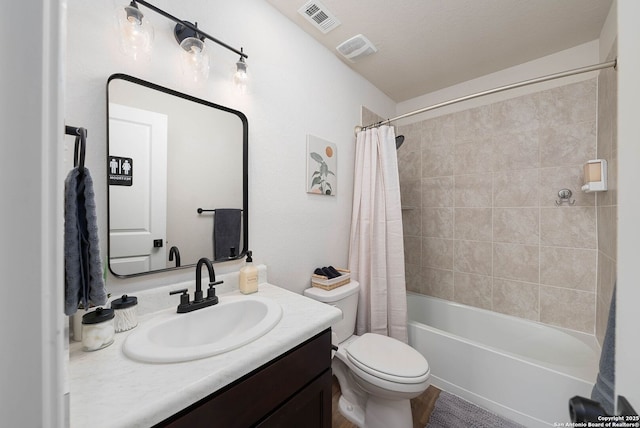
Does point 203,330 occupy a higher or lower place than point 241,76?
lower

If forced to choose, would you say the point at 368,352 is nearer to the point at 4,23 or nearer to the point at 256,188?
the point at 256,188

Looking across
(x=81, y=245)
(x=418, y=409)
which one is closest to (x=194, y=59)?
(x=81, y=245)

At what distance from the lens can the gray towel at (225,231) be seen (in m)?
1.14

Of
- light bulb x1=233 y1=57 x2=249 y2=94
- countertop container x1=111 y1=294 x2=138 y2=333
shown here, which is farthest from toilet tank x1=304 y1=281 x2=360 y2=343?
light bulb x1=233 y1=57 x2=249 y2=94

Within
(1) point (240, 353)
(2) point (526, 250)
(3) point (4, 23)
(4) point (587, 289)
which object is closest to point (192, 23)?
(3) point (4, 23)

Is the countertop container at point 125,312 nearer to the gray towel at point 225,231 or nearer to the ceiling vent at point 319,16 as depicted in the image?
the gray towel at point 225,231

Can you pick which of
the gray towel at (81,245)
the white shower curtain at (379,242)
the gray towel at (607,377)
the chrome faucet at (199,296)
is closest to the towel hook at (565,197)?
the white shower curtain at (379,242)

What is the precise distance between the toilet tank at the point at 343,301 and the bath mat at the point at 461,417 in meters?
0.66

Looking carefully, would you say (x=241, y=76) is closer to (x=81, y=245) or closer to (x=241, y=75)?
(x=241, y=75)

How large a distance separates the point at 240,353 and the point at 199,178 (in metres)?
0.78

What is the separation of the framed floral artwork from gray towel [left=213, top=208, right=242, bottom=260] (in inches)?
21.3

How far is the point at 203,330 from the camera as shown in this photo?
909mm

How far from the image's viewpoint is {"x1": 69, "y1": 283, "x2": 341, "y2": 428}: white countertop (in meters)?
0.46

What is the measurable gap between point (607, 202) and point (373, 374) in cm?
165
